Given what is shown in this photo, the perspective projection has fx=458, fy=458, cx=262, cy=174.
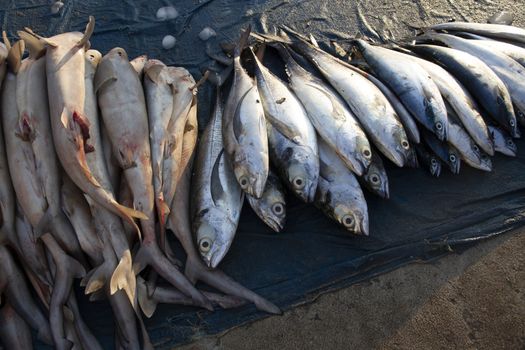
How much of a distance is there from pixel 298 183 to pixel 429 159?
1.16m

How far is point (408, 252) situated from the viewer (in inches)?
128

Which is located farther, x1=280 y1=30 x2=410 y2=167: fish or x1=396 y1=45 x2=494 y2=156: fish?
x1=396 y1=45 x2=494 y2=156: fish

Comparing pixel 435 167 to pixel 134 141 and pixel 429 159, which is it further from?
pixel 134 141

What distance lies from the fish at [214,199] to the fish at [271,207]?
128mm

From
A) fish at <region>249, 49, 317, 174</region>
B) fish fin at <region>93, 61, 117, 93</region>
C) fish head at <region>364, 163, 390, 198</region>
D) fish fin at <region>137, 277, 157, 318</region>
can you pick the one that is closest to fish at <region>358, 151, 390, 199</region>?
fish head at <region>364, 163, 390, 198</region>

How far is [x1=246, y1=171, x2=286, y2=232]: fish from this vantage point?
3195 mm

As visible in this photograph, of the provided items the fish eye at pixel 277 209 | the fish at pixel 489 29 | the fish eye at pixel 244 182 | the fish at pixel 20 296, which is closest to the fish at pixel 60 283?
the fish at pixel 20 296

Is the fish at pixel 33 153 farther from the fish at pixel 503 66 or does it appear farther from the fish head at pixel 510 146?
the fish at pixel 503 66

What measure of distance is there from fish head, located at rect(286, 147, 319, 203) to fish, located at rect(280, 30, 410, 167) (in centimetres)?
58

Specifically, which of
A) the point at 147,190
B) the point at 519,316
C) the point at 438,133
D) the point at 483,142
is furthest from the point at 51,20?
the point at 519,316

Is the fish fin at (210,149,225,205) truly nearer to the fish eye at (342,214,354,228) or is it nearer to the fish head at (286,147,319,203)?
the fish head at (286,147,319,203)

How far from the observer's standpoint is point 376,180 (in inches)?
132

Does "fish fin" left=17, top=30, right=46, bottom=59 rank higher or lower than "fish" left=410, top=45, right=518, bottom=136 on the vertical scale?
higher

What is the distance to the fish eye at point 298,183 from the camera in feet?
10.5
